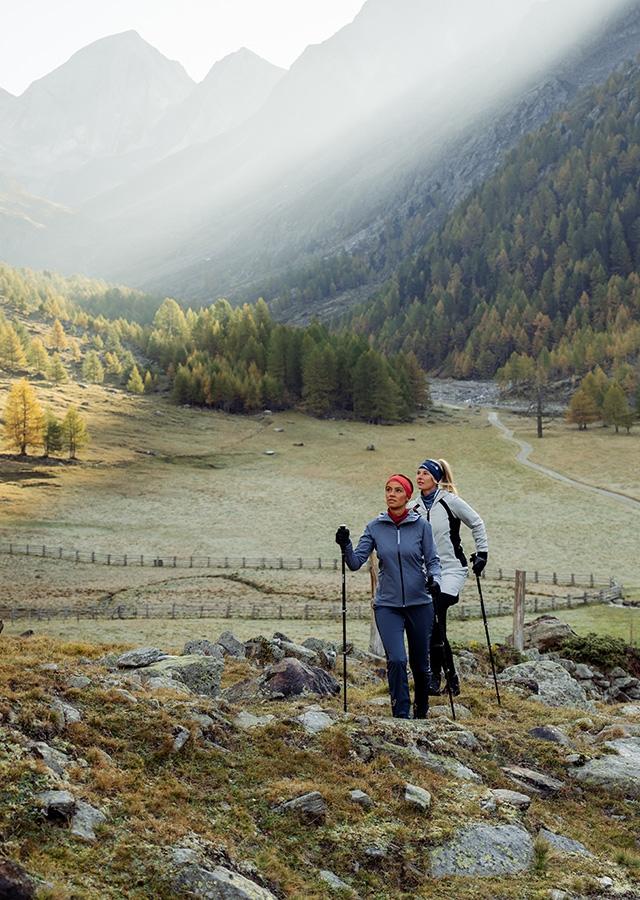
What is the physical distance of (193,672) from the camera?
12844 millimetres

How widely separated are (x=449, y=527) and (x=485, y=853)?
547 centimetres

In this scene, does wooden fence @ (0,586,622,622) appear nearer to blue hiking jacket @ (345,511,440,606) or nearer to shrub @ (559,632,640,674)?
shrub @ (559,632,640,674)

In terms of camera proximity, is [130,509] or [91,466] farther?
[91,466]

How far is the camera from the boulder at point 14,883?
18.0 ft

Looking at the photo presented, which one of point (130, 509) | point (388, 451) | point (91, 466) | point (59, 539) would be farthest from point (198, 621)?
point (388, 451)

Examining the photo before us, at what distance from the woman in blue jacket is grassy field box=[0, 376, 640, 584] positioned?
41.0m

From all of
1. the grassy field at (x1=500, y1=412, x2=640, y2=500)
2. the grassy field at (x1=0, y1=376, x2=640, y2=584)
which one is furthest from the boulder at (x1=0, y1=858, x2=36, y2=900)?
the grassy field at (x1=500, y1=412, x2=640, y2=500)

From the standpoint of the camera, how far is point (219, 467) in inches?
3713

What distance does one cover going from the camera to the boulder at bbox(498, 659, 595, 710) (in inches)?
619

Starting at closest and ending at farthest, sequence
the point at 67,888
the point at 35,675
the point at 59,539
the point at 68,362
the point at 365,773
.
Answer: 1. the point at 67,888
2. the point at 365,773
3. the point at 35,675
4. the point at 59,539
5. the point at 68,362

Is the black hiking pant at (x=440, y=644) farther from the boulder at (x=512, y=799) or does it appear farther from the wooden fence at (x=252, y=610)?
the wooden fence at (x=252, y=610)

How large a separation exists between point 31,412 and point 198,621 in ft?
208

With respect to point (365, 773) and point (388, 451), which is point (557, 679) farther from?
point (388, 451)

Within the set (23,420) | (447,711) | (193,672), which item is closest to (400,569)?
(447,711)
